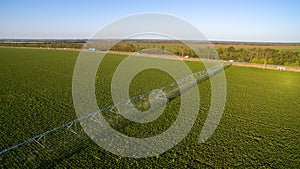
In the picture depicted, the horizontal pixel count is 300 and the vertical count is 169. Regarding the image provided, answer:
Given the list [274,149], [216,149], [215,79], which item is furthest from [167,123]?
[215,79]

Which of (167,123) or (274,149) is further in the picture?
(167,123)

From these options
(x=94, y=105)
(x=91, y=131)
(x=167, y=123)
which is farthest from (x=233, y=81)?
(x=91, y=131)

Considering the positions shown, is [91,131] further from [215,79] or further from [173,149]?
[215,79]

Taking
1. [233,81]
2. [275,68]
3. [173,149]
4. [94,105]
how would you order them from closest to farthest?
[173,149] < [94,105] < [233,81] < [275,68]

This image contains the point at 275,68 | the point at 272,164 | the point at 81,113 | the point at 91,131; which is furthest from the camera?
the point at 275,68

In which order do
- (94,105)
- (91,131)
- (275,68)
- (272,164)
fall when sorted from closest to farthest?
(272,164)
(91,131)
(94,105)
(275,68)

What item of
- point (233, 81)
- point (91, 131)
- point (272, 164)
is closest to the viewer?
point (272, 164)

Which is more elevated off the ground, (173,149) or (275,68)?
(275,68)

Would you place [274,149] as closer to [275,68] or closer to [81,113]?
[81,113]

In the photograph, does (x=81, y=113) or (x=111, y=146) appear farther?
(x=81, y=113)
